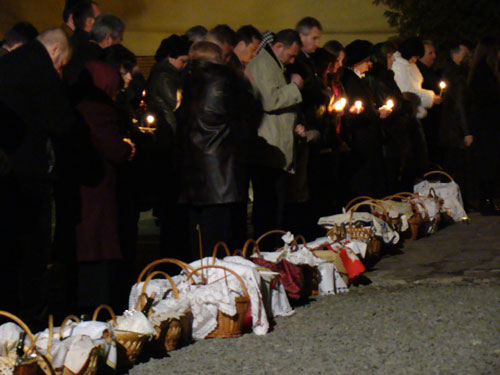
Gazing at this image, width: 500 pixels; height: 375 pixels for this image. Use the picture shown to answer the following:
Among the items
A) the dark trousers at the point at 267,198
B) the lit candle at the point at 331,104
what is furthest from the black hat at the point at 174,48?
the lit candle at the point at 331,104

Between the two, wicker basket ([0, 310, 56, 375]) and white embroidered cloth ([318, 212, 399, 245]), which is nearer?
wicker basket ([0, 310, 56, 375])

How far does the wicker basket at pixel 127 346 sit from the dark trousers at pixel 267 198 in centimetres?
348

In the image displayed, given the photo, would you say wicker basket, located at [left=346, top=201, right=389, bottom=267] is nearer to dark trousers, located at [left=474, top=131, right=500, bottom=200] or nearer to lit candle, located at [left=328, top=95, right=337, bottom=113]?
lit candle, located at [left=328, top=95, right=337, bottom=113]

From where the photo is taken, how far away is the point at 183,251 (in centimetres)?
898

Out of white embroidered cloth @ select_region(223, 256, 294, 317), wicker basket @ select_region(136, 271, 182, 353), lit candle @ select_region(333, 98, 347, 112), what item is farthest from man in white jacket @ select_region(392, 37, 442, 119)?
wicker basket @ select_region(136, 271, 182, 353)

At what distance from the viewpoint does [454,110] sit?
1316 cm

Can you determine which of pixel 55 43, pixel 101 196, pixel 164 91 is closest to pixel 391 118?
pixel 164 91

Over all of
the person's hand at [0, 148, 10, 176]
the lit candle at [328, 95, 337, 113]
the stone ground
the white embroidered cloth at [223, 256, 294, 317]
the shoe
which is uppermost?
the lit candle at [328, 95, 337, 113]

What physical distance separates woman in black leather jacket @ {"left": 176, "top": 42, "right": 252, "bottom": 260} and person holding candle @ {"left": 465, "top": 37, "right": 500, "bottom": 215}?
5.53 meters

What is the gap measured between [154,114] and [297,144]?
1662 millimetres

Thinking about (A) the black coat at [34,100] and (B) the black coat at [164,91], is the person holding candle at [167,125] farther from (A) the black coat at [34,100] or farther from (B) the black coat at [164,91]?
(A) the black coat at [34,100]

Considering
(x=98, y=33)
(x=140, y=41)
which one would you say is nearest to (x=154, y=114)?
(x=98, y=33)

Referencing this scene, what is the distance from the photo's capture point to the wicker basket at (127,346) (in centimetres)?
576

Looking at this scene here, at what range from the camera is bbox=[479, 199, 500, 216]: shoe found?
12969 millimetres
